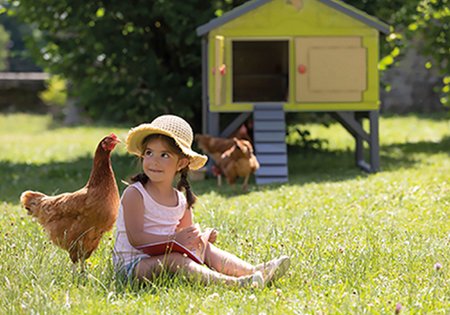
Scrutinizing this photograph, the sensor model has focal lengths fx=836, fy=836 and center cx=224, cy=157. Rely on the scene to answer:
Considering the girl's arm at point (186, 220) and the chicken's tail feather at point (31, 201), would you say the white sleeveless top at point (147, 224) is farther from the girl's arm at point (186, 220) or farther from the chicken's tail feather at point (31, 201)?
the chicken's tail feather at point (31, 201)

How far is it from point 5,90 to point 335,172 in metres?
16.8

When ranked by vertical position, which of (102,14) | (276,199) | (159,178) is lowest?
(276,199)

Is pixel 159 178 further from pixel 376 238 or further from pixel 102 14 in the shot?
pixel 102 14

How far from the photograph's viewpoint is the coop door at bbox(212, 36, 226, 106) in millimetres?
11500

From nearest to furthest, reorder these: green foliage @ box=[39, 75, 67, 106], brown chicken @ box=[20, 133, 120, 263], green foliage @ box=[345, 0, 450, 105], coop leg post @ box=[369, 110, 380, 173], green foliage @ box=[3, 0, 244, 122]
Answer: brown chicken @ box=[20, 133, 120, 263] → coop leg post @ box=[369, 110, 380, 173] → green foliage @ box=[3, 0, 244, 122] → green foliage @ box=[345, 0, 450, 105] → green foliage @ box=[39, 75, 67, 106]

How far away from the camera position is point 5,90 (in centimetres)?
2639

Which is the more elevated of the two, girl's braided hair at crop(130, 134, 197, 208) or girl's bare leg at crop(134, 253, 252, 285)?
girl's braided hair at crop(130, 134, 197, 208)

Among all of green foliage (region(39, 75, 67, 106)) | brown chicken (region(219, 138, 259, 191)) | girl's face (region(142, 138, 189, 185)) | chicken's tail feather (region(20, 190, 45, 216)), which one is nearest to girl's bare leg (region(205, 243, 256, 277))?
girl's face (region(142, 138, 189, 185))

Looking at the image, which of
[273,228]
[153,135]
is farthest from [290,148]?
[153,135]

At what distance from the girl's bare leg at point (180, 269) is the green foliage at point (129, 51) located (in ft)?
27.6

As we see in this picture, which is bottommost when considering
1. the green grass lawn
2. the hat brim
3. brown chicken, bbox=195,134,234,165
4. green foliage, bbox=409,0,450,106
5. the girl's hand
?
the green grass lawn

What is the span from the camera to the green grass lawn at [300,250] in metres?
4.18

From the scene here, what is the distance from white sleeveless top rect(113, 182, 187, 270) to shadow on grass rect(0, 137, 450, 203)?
15.1 ft

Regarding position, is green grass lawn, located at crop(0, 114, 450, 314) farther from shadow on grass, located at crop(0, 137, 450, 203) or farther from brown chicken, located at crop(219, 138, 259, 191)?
brown chicken, located at crop(219, 138, 259, 191)
